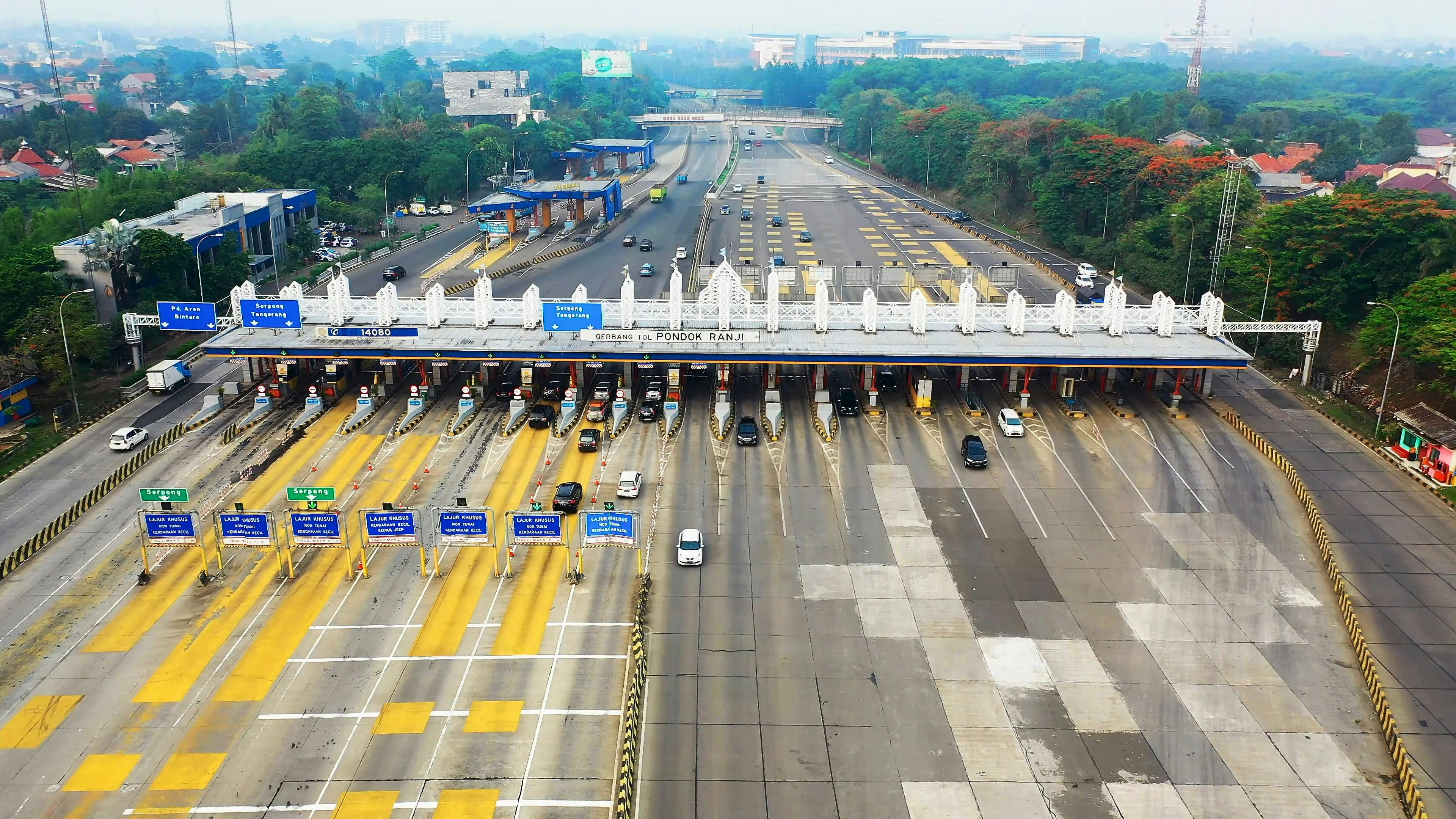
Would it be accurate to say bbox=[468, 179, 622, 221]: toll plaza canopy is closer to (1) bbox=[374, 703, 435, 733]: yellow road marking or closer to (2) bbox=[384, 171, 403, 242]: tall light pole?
(2) bbox=[384, 171, 403, 242]: tall light pole

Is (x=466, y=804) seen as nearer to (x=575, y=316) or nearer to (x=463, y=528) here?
(x=463, y=528)

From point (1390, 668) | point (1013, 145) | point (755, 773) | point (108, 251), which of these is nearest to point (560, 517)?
point (755, 773)

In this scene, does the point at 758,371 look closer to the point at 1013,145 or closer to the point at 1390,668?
the point at 1390,668

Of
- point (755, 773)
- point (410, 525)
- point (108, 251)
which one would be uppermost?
point (108, 251)

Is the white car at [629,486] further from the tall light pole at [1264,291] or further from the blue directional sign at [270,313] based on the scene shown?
the tall light pole at [1264,291]

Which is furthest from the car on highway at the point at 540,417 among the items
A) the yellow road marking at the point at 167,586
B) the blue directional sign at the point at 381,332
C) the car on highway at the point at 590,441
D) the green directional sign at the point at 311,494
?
the green directional sign at the point at 311,494

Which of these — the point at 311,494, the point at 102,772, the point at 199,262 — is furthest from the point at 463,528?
the point at 199,262
